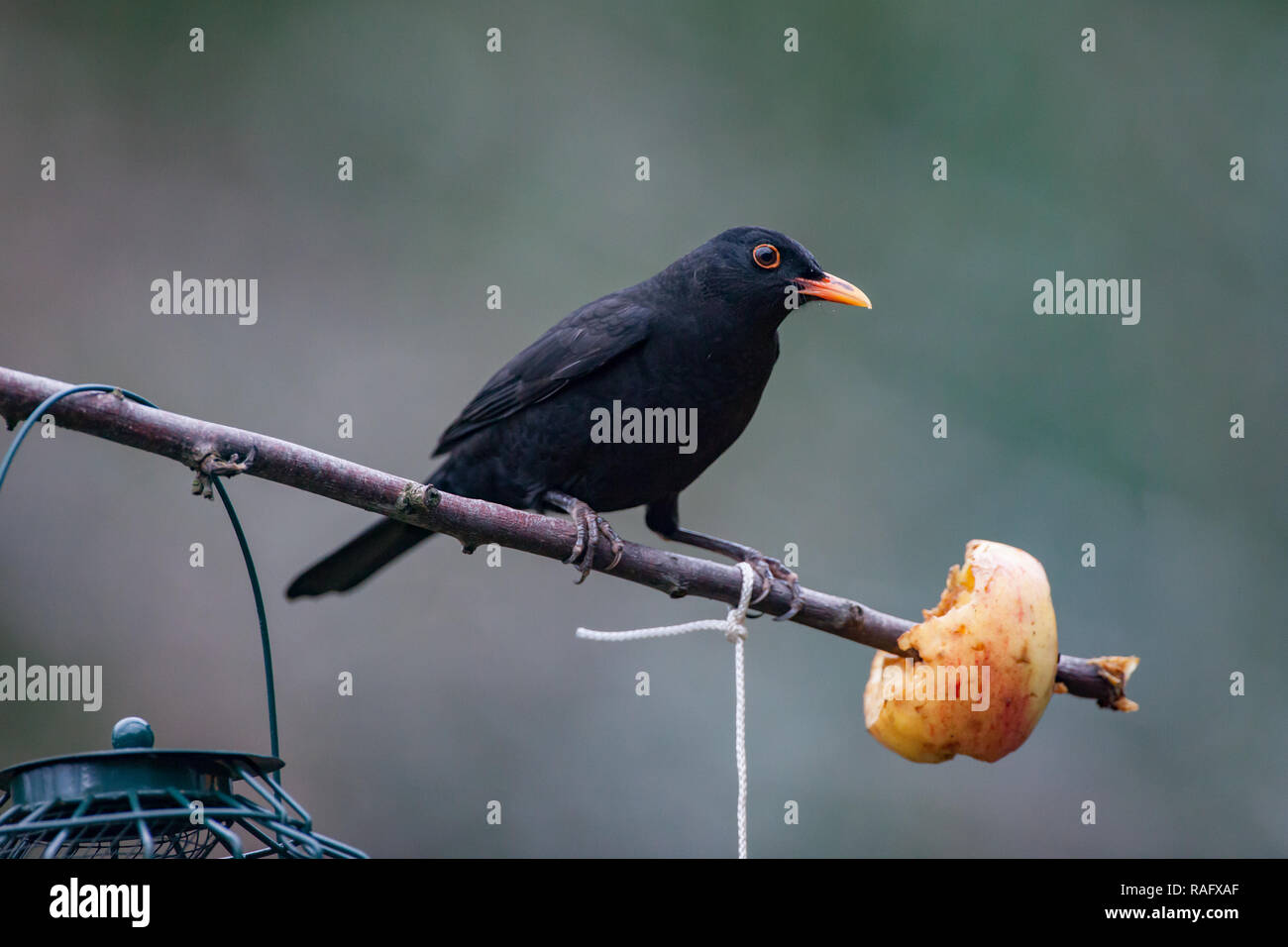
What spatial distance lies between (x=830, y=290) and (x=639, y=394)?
27.1 inches

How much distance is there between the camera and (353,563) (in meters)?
3.88

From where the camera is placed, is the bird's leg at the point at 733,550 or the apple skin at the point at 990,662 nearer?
the apple skin at the point at 990,662

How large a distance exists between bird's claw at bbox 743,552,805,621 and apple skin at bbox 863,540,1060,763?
0.47m

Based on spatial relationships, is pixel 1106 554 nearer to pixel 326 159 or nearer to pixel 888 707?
pixel 888 707

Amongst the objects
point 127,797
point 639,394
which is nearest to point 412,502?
point 127,797

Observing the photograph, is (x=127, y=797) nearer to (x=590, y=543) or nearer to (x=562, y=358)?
(x=590, y=543)

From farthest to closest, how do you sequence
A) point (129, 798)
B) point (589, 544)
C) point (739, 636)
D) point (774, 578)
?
1. point (774, 578)
2. point (589, 544)
3. point (739, 636)
4. point (129, 798)

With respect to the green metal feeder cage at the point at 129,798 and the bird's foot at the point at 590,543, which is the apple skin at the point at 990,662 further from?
the green metal feeder cage at the point at 129,798

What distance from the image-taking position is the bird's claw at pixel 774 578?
333cm

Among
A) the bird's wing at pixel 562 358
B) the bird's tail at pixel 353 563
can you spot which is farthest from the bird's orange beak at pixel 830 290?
the bird's tail at pixel 353 563

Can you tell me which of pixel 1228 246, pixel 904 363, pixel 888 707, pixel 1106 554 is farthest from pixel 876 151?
pixel 888 707

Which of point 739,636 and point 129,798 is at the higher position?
point 739,636

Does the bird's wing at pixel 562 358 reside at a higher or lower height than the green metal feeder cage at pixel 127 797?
higher
